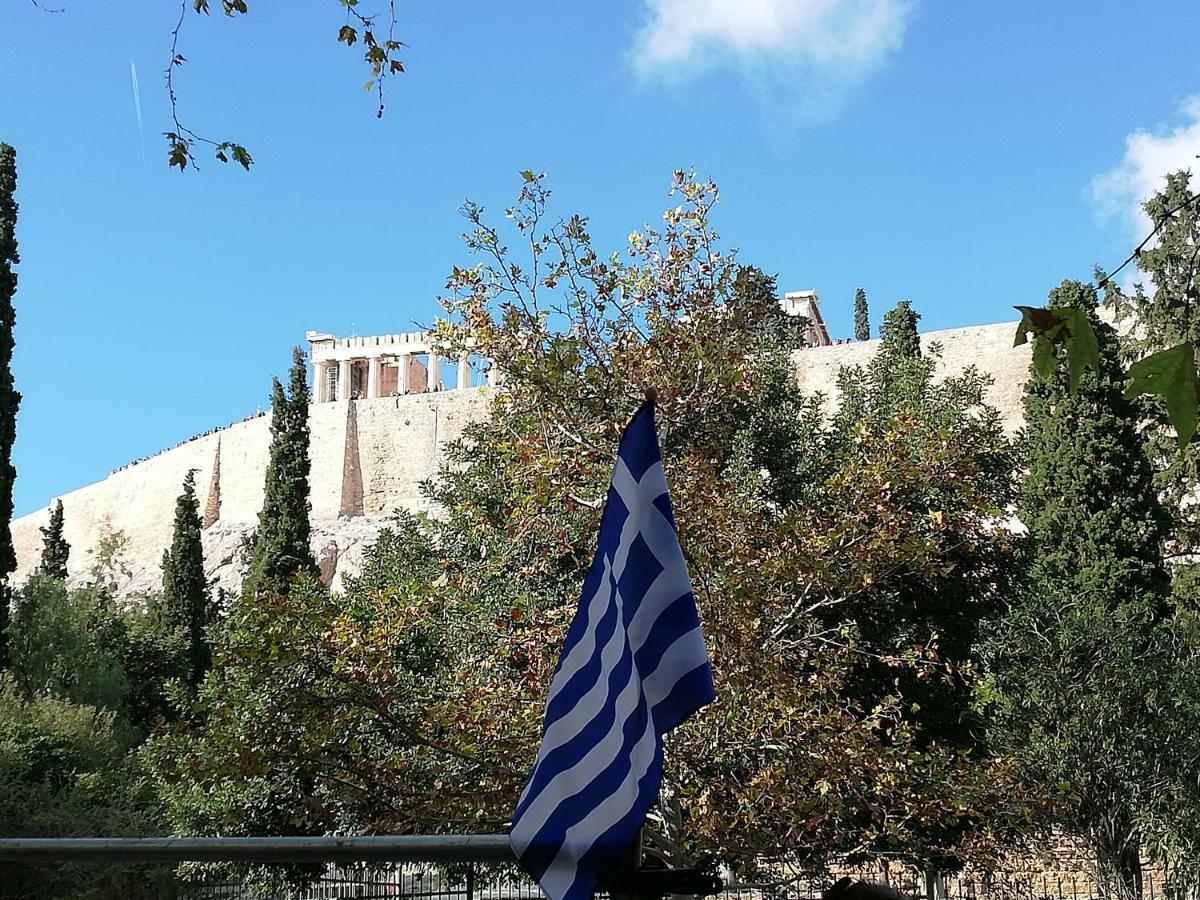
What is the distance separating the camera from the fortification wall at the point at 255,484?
5797cm

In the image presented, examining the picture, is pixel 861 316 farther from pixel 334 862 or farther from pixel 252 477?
pixel 334 862

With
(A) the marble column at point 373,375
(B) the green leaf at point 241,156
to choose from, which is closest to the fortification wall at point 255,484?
(A) the marble column at point 373,375

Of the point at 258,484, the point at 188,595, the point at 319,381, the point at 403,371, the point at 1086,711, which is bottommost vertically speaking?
the point at 1086,711

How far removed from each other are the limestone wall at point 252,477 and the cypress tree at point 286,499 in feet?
84.2

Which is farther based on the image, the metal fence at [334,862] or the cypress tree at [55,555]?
the cypress tree at [55,555]

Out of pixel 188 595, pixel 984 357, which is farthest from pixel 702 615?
pixel 984 357

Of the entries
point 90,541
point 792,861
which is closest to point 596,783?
point 792,861

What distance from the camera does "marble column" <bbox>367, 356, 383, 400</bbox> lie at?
74312 millimetres

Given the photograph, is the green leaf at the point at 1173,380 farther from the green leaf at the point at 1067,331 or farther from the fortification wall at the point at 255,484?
the fortification wall at the point at 255,484

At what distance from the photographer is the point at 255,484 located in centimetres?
6106

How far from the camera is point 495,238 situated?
8.74m

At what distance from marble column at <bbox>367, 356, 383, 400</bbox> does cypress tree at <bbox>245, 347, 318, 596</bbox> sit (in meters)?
44.0

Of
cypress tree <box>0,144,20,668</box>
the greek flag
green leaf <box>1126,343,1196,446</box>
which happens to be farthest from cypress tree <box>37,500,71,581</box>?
green leaf <box>1126,343,1196,446</box>

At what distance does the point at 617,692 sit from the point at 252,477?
62636mm
